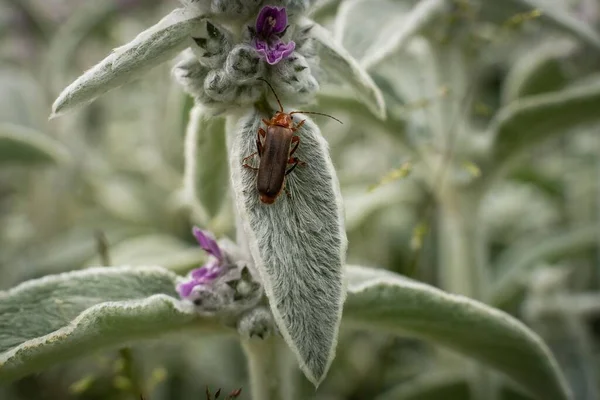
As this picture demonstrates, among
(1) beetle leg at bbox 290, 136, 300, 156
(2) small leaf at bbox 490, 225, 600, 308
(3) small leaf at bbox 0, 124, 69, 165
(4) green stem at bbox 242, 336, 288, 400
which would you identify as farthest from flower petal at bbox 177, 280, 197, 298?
(2) small leaf at bbox 490, 225, 600, 308

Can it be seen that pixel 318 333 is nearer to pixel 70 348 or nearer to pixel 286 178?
pixel 286 178

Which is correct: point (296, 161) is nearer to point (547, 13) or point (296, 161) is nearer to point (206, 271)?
point (206, 271)

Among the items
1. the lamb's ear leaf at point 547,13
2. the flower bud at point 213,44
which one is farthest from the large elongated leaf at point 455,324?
the lamb's ear leaf at point 547,13

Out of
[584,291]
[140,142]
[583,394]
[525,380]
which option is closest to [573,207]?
[584,291]

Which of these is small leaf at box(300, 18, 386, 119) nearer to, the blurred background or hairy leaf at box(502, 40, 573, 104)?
the blurred background

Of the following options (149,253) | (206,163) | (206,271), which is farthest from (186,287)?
(149,253)

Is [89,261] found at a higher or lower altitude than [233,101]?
lower

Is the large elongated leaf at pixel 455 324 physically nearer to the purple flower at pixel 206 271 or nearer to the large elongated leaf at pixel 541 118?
the purple flower at pixel 206 271
